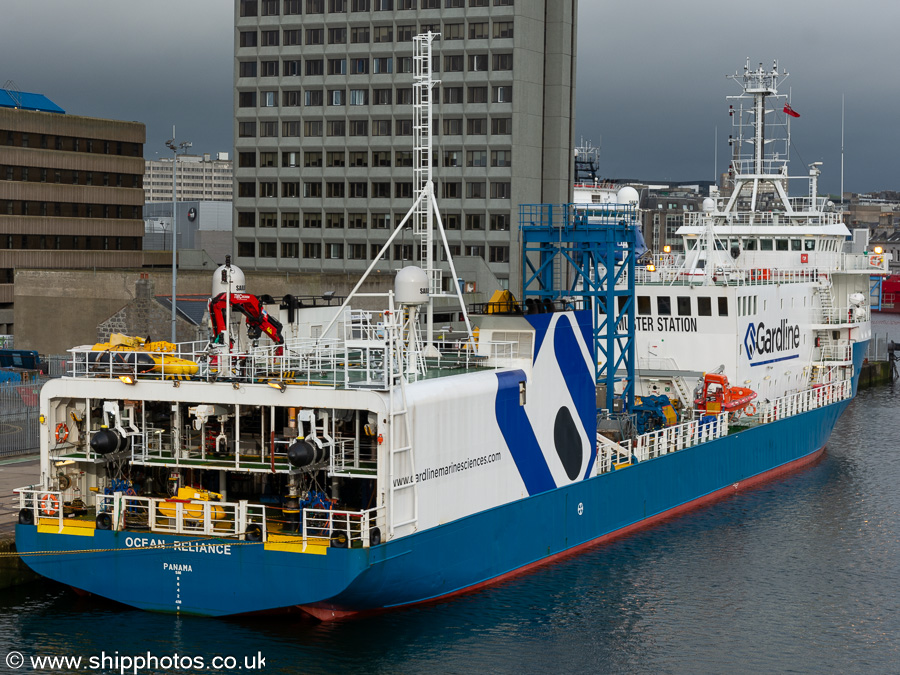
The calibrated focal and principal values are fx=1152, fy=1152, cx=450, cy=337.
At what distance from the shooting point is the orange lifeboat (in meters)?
37.8

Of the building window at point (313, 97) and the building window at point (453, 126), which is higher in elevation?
the building window at point (313, 97)

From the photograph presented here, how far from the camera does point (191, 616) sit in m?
22.7

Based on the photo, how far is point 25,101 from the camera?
7756cm

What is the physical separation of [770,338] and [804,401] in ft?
10.1

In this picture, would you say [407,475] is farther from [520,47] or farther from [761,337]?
[520,47]

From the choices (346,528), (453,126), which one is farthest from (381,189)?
(346,528)

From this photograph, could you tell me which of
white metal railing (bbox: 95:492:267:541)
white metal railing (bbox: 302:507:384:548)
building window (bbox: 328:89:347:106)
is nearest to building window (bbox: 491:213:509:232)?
building window (bbox: 328:89:347:106)

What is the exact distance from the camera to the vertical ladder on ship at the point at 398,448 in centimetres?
2200

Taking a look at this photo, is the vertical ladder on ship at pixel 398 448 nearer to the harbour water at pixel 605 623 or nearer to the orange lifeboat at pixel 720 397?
the harbour water at pixel 605 623

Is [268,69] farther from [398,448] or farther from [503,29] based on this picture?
[398,448]

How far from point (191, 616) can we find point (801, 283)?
30.5 m

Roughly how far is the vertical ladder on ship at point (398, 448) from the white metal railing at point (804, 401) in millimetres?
21337

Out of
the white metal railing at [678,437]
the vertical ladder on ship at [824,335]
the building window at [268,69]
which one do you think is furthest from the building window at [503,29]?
the white metal railing at [678,437]

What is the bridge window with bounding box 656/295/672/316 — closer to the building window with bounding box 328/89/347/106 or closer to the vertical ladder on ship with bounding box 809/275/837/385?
the vertical ladder on ship with bounding box 809/275/837/385
